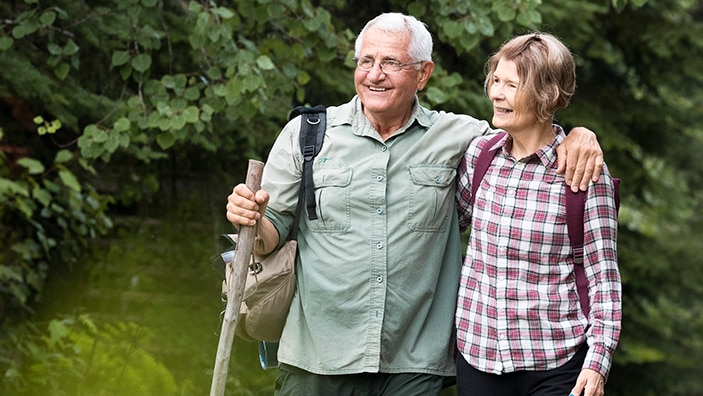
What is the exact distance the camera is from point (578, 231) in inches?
128

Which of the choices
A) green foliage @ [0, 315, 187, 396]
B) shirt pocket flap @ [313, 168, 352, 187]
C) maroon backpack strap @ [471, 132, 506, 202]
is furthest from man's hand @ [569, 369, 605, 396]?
green foliage @ [0, 315, 187, 396]

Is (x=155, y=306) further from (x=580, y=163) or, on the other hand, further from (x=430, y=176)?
(x=580, y=163)

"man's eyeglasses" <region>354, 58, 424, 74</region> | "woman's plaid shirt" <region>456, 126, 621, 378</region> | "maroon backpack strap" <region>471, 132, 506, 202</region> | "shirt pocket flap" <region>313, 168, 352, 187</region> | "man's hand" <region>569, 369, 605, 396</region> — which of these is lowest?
"man's hand" <region>569, 369, 605, 396</region>

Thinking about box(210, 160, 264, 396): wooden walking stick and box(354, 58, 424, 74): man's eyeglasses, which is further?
box(354, 58, 424, 74): man's eyeglasses

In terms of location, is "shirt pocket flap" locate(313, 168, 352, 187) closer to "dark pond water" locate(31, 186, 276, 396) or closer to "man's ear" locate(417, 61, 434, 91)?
"man's ear" locate(417, 61, 434, 91)

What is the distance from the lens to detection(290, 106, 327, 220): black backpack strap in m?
3.61

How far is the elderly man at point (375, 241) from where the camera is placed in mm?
3553

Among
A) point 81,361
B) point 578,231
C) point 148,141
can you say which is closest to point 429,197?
point 578,231

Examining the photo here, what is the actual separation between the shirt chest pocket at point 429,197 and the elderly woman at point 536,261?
213 mm

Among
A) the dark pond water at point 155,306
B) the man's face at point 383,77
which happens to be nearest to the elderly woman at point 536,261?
the man's face at point 383,77

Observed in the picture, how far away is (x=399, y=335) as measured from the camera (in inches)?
141

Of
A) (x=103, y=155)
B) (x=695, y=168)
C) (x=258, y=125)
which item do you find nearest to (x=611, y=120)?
(x=695, y=168)

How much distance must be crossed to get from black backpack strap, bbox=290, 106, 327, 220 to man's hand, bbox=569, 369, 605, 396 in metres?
1.00

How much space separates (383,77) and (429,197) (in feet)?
1.37
